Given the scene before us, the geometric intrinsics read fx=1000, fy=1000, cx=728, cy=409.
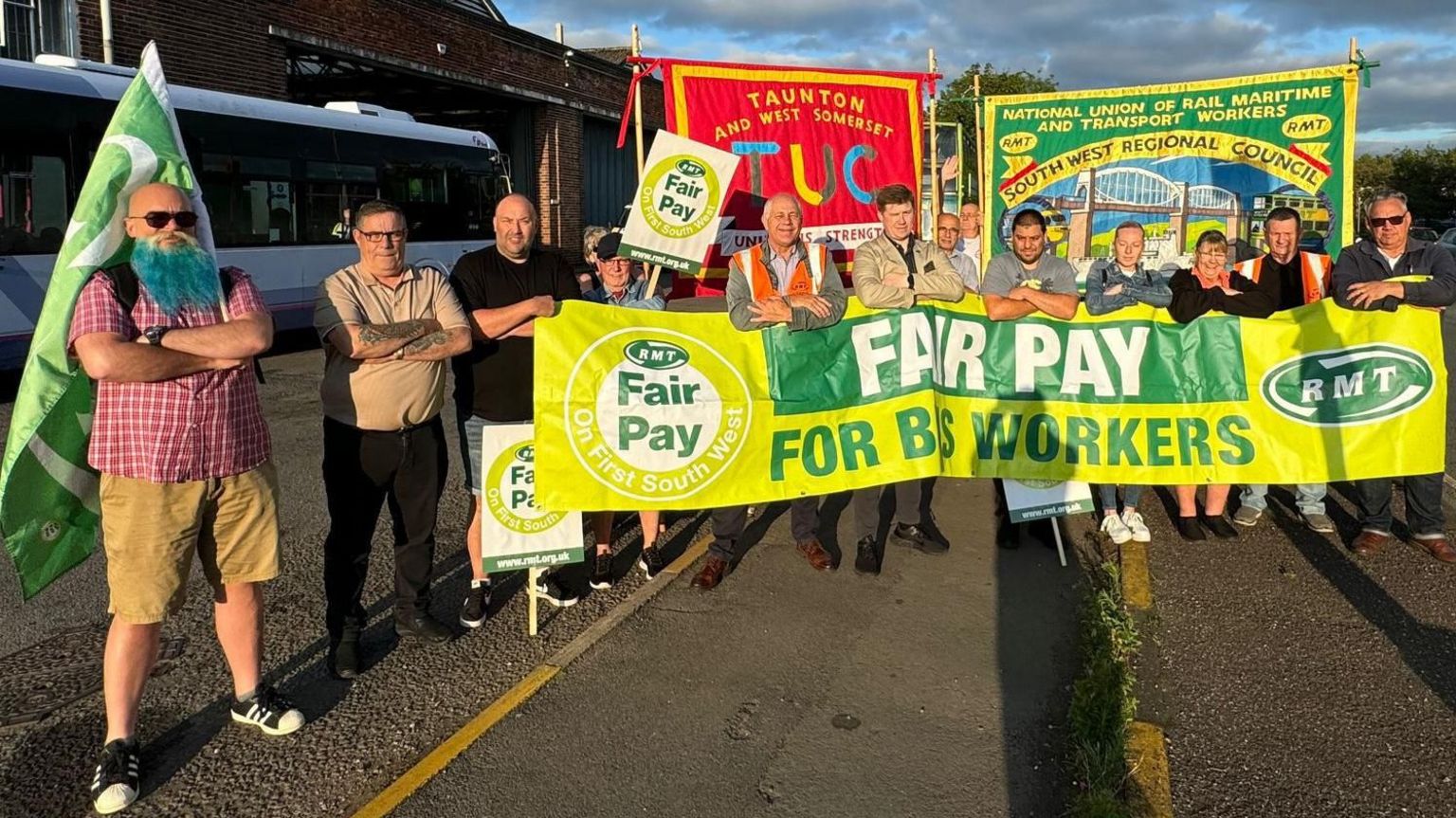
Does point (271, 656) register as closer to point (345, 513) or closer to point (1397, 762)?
point (345, 513)

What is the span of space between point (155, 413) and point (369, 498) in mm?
1099

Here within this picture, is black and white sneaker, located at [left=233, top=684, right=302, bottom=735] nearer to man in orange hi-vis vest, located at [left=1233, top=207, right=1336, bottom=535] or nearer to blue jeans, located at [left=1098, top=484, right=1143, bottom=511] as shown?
blue jeans, located at [left=1098, top=484, right=1143, bottom=511]

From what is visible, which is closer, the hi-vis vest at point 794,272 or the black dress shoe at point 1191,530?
the hi-vis vest at point 794,272

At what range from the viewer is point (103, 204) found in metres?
3.18

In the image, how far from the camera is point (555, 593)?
4.88 meters

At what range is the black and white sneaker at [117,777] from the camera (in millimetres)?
3135

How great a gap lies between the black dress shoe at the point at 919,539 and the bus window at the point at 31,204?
930cm

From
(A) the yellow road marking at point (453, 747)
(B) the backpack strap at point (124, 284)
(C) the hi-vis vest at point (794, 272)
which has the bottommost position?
(A) the yellow road marking at point (453, 747)

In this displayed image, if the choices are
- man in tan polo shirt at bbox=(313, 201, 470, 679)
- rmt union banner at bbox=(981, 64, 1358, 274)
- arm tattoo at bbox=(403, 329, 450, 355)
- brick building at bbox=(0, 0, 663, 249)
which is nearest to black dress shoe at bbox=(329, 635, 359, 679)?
man in tan polo shirt at bbox=(313, 201, 470, 679)

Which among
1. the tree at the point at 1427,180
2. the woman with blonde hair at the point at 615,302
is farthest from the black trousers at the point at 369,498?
the tree at the point at 1427,180

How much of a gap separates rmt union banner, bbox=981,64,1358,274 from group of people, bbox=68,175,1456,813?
11.8 ft

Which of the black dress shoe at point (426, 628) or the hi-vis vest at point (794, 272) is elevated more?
the hi-vis vest at point (794, 272)

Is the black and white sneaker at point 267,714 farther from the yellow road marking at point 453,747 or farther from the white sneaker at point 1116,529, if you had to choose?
the white sneaker at point 1116,529

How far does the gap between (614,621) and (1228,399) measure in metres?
3.40
